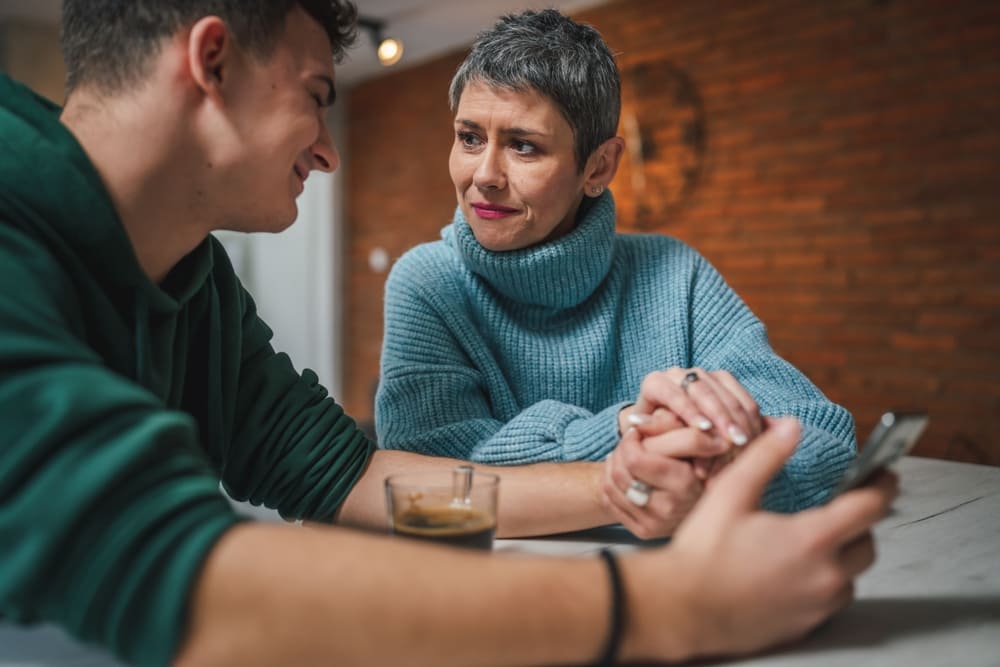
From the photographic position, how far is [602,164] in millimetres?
1450

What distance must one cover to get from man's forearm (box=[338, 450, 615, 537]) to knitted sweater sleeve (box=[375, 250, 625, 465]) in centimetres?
7

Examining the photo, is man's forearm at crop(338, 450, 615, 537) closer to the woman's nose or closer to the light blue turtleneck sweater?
the light blue turtleneck sweater

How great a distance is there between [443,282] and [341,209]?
5.42 m

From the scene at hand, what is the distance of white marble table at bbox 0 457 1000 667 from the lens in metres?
0.66

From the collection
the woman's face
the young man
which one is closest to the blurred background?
the woman's face

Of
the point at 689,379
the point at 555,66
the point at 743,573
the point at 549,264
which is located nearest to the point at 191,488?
the point at 743,573

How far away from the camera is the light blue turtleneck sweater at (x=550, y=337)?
1.26m

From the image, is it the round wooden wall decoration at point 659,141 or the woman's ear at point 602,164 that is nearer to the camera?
the woman's ear at point 602,164

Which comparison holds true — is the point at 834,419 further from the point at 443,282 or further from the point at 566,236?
the point at 443,282

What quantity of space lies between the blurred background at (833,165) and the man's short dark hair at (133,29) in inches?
124

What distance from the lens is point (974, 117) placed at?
3.24 metres

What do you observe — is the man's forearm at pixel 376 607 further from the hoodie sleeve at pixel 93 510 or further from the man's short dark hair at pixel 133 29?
the man's short dark hair at pixel 133 29

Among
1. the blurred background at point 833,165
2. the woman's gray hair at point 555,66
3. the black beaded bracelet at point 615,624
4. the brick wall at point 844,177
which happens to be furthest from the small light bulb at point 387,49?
the black beaded bracelet at point 615,624

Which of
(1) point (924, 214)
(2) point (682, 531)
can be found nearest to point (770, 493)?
(2) point (682, 531)
